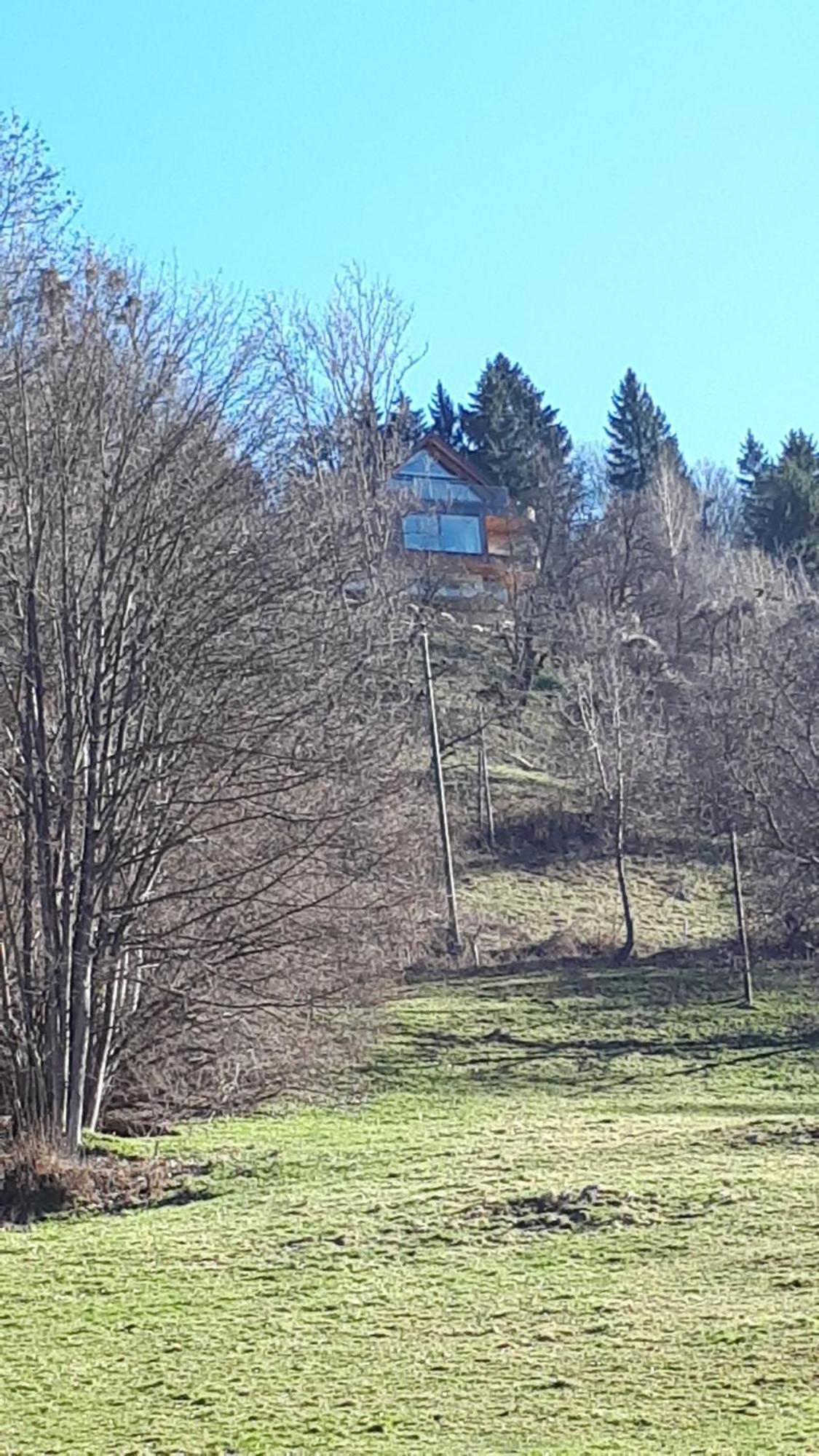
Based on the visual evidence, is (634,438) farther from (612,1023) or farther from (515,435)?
(612,1023)

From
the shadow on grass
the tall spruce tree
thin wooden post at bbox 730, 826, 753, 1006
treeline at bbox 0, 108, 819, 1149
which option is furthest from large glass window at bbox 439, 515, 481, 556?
treeline at bbox 0, 108, 819, 1149

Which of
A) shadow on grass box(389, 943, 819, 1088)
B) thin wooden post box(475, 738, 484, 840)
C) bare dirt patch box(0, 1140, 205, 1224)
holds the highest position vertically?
thin wooden post box(475, 738, 484, 840)

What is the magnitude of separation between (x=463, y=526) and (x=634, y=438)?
2814 cm

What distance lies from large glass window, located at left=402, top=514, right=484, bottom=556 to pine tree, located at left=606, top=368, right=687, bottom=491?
2370 cm

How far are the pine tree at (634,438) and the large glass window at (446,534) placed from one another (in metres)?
23.7

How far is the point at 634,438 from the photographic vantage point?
80.9m

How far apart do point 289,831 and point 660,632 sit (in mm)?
40993

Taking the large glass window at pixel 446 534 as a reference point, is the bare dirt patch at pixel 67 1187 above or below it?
below

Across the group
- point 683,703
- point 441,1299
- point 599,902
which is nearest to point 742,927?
point 599,902

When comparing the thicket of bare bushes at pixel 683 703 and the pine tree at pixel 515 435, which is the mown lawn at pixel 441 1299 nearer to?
the thicket of bare bushes at pixel 683 703

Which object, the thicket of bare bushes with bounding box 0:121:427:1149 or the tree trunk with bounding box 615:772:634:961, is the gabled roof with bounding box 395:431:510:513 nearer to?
the tree trunk with bounding box 615:772:634:961

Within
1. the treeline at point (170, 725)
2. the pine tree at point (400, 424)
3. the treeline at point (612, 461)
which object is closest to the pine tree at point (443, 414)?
the treeline at point (612, 461)

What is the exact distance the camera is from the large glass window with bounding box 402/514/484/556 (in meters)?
52.9

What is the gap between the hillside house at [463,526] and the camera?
173ft
